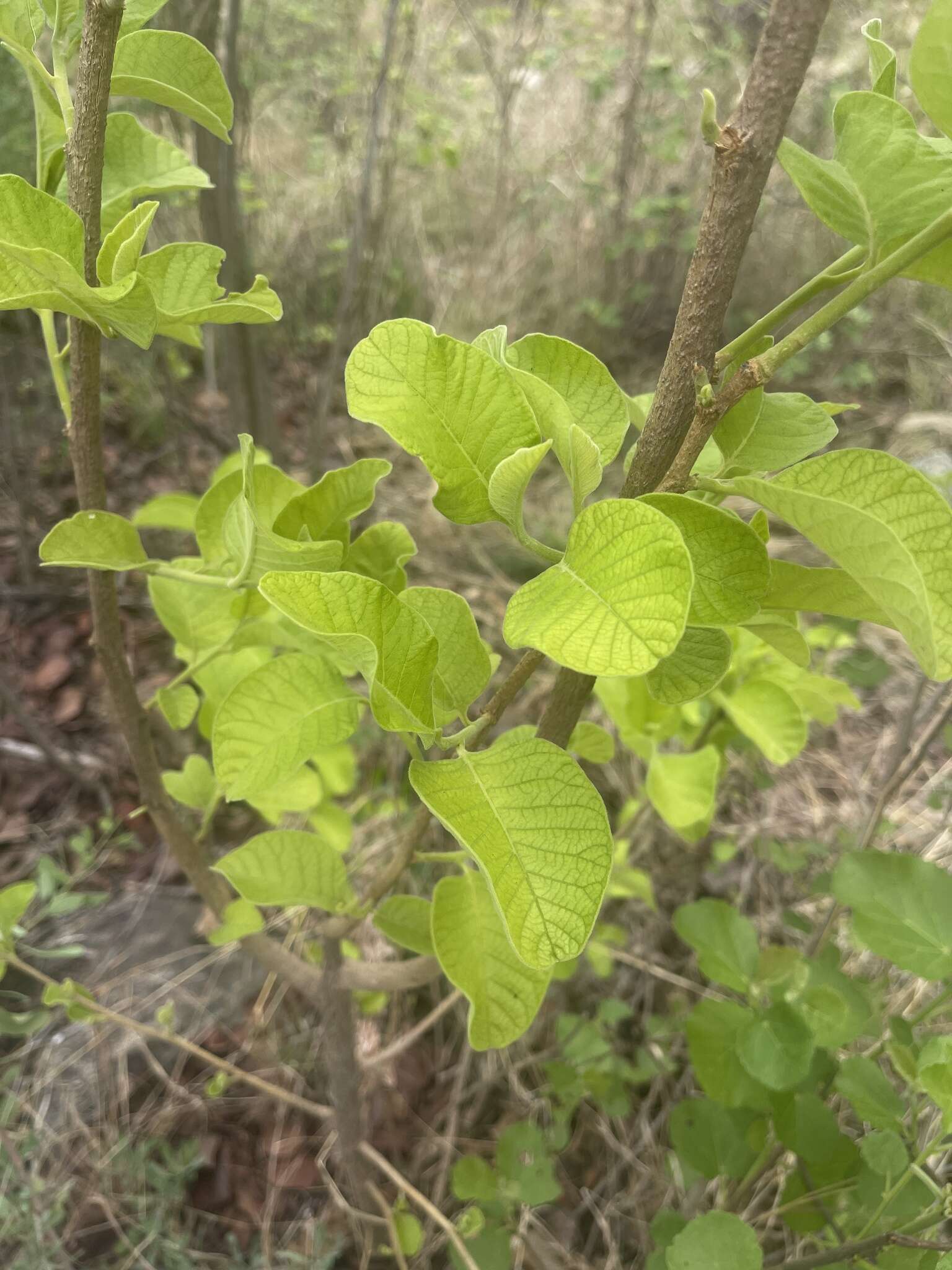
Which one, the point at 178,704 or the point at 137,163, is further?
the point at 178,704

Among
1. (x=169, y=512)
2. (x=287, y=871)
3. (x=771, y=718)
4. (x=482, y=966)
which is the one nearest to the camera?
(x=482, y=966)

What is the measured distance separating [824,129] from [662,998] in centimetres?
335

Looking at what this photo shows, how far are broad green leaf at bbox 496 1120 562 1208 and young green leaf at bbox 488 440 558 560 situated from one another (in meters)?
0.74

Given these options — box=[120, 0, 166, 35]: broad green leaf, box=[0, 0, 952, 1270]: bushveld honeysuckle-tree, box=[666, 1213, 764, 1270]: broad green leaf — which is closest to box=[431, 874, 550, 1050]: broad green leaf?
box=[0, 0, 952, 1270]: bushveld honeysuckle-tree

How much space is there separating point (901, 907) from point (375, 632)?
0.52 m

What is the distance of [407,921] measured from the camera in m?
0.65

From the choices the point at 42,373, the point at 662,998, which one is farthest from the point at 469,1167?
the point at 42,373

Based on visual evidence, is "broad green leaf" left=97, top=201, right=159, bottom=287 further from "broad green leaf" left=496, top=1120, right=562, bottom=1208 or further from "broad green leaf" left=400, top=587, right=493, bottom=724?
"broad green leaf" left=496, top=1120, right=562, bottom=1208

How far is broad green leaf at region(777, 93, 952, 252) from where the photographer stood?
12.5 inches

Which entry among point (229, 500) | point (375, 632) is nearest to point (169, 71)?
point (229, 500)

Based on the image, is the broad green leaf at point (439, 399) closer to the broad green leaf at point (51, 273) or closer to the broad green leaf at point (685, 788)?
the broad green leaf at point (51, 273)

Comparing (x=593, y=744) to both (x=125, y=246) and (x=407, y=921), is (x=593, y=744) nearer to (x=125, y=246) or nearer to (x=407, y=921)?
(x=407, y=921)

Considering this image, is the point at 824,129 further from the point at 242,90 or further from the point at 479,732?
the point at 479,732

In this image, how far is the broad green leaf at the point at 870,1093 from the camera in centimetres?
63
